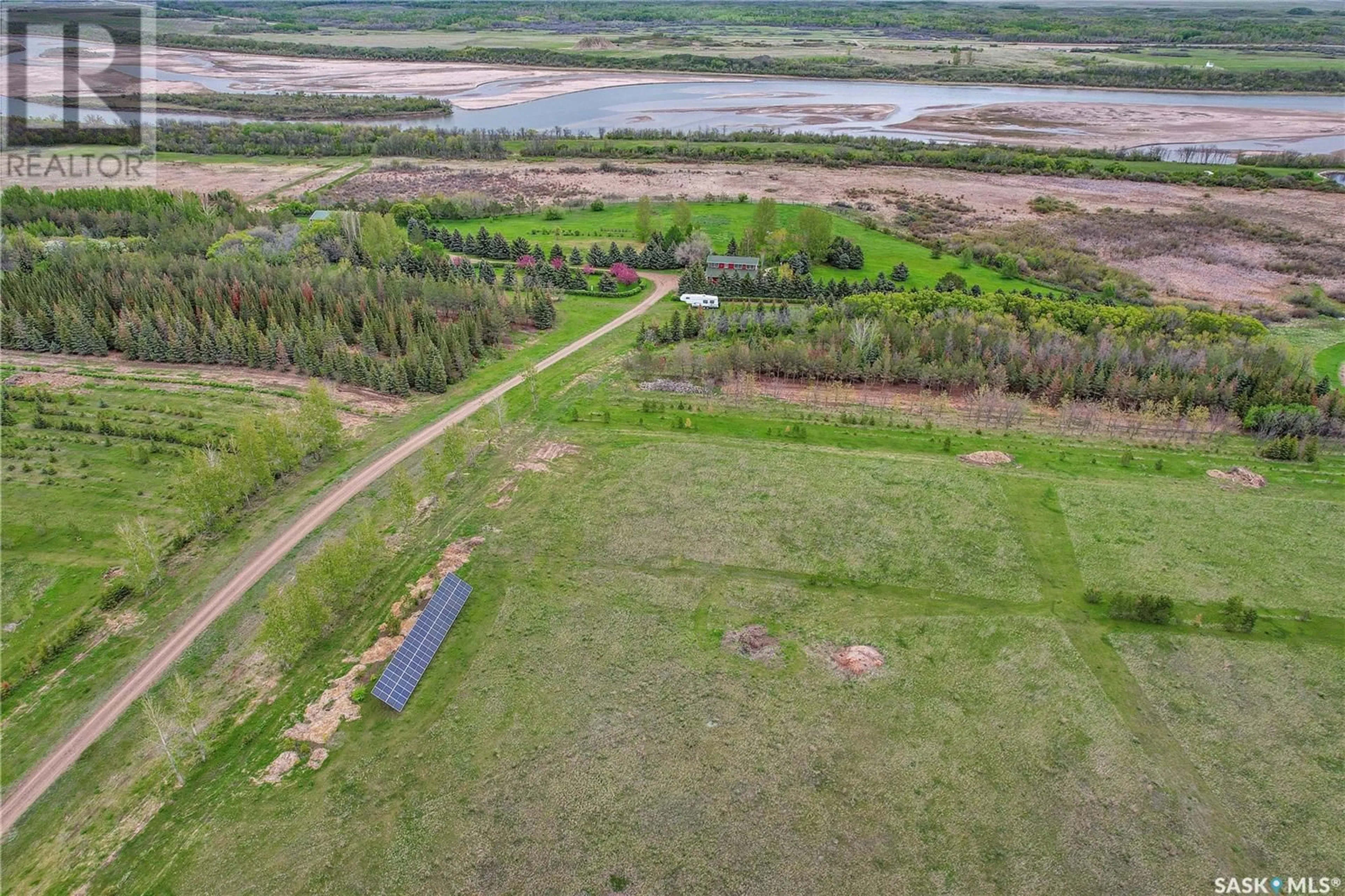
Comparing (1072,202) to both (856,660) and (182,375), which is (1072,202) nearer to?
(856,660)

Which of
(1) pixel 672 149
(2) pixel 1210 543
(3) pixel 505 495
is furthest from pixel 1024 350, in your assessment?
(1) pixel 672 149

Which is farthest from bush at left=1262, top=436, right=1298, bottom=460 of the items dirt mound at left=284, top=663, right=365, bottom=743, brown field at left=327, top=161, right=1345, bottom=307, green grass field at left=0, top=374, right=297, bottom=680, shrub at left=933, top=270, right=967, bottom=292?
green grass field at left=0, top=374, right=297, bottom=680

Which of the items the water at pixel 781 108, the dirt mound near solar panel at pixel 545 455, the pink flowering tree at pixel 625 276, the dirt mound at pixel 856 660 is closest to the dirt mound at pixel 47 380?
the dirt mound near solar panel at pixel 545 455

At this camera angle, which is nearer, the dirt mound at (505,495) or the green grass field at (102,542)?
the green grass field at (102,542)

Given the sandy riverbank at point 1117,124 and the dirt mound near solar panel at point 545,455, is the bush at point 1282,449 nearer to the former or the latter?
the dirt mound near solar panel at point 545,455

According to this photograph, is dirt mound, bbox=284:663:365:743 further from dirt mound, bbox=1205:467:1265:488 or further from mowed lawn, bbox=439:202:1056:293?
mowed lawn, bbox=439:202:1056:293

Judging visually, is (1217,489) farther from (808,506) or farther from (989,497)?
(808,506)

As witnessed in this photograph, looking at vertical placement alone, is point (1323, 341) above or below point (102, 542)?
above
